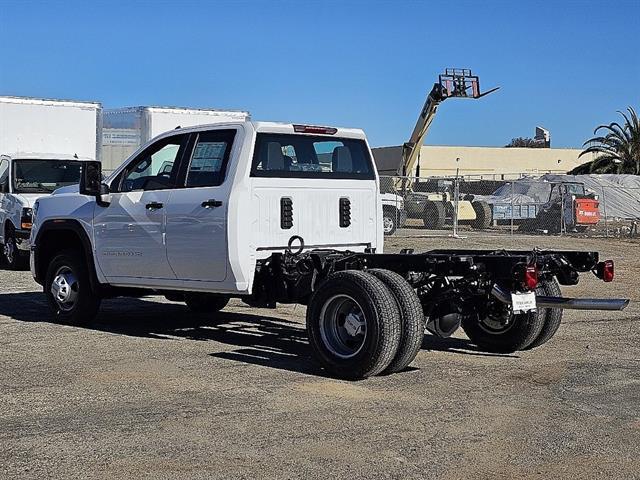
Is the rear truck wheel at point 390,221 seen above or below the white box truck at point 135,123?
below

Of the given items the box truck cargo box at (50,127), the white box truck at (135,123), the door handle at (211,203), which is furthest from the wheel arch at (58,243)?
the white box truck at (135,123)

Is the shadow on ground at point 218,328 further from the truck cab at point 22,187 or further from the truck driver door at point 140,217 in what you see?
the truck cab at point 22,187

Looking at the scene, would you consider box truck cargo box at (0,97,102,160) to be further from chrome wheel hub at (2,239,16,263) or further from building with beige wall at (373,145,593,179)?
building with beige wall at (373,145,593,179)

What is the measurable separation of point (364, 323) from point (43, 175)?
11.7 meters

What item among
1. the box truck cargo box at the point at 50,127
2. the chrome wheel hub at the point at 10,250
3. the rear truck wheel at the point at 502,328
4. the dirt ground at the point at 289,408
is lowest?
the dirt ground at the point at 289,408

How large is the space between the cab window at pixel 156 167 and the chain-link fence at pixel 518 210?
19.5m

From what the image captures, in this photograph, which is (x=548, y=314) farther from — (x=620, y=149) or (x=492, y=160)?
(x=492, y=160)

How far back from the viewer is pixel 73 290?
11.0 metres

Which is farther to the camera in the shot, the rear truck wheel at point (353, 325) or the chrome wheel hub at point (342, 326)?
the chrome wheel hub at point (342, 326)

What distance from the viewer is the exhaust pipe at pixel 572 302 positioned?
8.00 metres

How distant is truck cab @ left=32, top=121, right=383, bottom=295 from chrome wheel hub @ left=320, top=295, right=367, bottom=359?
1112 mm

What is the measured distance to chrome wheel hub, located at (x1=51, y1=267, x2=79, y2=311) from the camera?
10984mm

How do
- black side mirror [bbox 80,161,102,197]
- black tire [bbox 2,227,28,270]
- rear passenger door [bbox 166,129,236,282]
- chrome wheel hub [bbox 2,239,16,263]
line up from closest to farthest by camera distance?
1. rear passenger door [bbox 166,129,236,282]
2. black side mirror [bbox 80,161,102,197]
3. black tire [bbox 2,227,28,270]
4. chrome wheel hub [bbox 2,239,16,263]

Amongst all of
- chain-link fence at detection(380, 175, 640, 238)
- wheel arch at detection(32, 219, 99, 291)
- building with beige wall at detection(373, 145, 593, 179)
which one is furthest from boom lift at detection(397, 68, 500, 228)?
building with beige wall at detection(373, 145, 593, 179)
